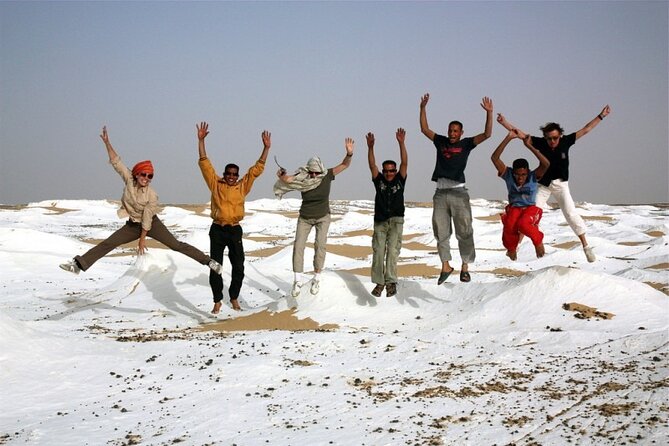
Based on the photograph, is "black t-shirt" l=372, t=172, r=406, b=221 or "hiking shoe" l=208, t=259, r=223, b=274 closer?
"black t-shirt" l=372, t=172, r=406, b=221

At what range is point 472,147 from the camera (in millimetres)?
8250

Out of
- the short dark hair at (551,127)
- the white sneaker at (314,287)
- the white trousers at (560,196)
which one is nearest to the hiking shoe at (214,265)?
the white sneaker at (314,287)

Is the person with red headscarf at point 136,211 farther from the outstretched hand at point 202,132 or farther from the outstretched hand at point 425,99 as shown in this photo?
the outstretched hand at point 425,99

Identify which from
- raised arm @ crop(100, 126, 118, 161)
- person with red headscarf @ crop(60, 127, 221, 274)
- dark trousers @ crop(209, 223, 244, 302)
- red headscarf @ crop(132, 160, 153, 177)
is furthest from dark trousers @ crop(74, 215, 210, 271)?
raised arm @ crop(100, 126, 118, 161)

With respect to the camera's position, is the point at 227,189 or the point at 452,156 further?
the point at 227,189

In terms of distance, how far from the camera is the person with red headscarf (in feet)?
28.4

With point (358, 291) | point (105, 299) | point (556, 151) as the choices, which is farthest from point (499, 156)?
point (105, 299)

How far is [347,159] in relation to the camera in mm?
8867

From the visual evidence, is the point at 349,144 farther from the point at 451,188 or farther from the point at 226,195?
the point at 226,195

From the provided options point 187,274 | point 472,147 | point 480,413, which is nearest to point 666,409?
point 480,413

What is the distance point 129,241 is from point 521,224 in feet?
18.6

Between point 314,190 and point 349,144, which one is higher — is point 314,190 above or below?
below

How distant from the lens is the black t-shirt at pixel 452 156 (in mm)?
8234

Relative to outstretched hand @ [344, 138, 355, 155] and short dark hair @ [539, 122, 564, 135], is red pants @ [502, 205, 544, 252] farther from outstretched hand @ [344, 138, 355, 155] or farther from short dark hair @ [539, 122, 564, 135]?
outstretched hand @ [344, 138, 355, 155]
